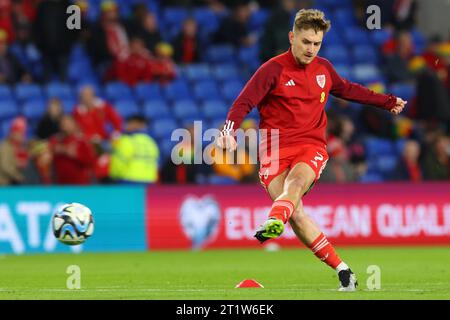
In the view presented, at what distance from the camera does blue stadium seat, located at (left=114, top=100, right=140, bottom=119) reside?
928 inches

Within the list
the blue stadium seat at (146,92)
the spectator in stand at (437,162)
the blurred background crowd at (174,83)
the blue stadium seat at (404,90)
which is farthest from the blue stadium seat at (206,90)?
the spectator in stand at (437,162)

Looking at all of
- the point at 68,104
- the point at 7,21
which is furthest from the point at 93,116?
the point at 7,21

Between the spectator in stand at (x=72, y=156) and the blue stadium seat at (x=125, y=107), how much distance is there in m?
2.90

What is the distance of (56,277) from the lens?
13.9m

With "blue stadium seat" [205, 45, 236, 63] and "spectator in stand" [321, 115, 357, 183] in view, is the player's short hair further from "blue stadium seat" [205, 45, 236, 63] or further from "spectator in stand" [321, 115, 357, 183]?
"blue stadium seat" [205, 45, 236, 63]

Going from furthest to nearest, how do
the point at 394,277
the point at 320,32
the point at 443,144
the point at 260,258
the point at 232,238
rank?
the point at 443,144
the point at 232,238
the point at 260,258
the point at 394,277
the point at 320,32

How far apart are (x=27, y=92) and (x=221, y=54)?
4.24 metres

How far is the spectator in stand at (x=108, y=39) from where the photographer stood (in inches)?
934

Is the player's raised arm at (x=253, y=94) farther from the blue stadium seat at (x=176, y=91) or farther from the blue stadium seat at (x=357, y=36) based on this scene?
the blue stadium seat at (x=357, y=36)

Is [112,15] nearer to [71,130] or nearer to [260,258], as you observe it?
[71,130]

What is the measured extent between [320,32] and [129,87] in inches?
522

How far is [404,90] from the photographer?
2488 cm

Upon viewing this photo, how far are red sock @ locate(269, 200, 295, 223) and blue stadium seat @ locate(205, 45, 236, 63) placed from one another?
14.8m
